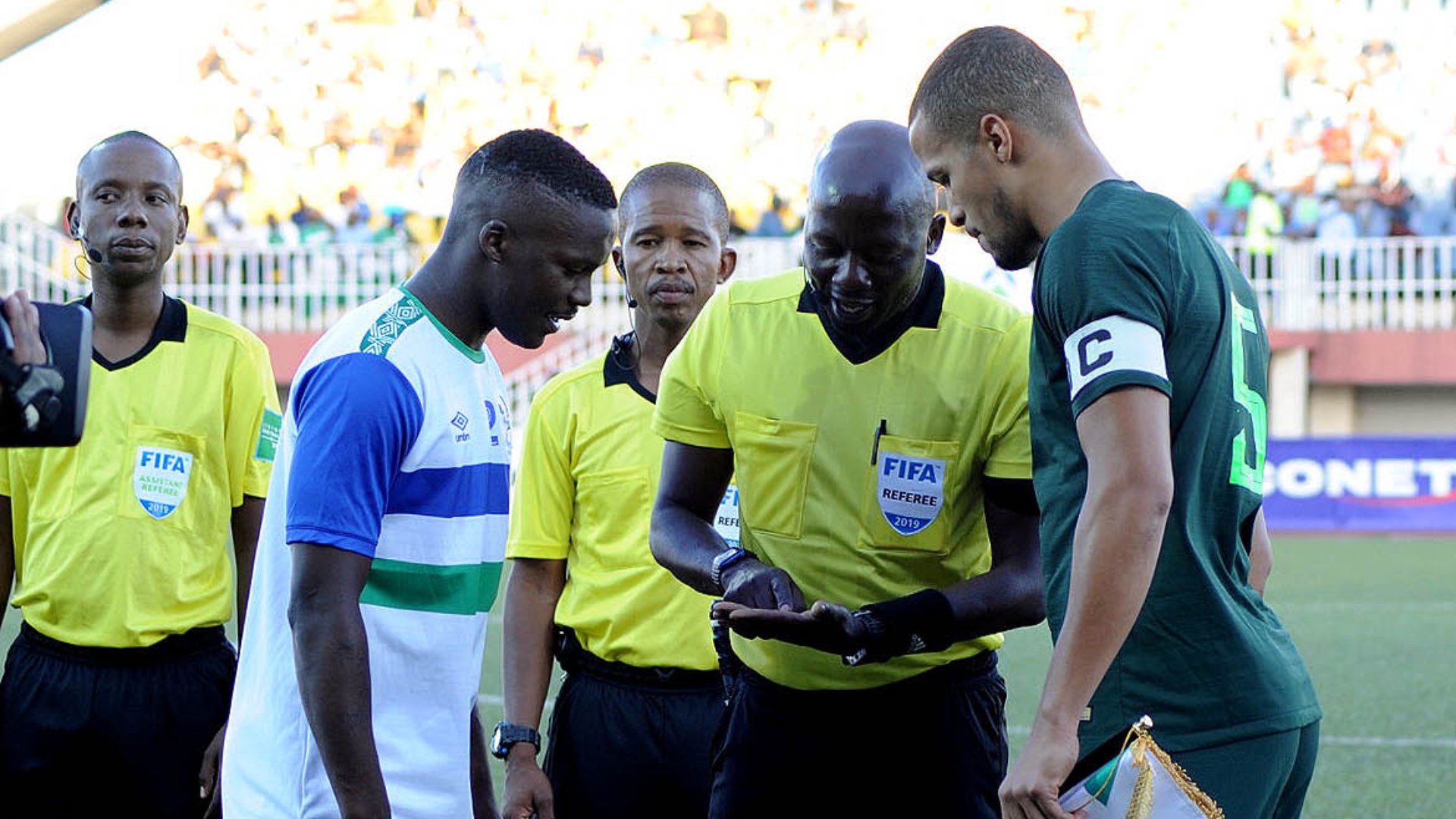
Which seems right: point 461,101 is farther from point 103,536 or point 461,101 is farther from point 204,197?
point 103,536

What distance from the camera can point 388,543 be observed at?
8.59 feet

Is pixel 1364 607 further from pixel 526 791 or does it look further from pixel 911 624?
pixel 911 624

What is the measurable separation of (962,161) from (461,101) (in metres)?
23.9

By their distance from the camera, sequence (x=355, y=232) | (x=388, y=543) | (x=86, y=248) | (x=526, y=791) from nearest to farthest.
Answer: (x=388, y=543) → (x=526, y=791) → (x=86, y=248) → (x=355, y=232)

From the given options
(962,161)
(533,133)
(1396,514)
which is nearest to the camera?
Result: (962,161)

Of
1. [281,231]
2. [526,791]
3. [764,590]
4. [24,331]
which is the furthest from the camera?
[281,231]

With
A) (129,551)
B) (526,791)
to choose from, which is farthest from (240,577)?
(526,791)

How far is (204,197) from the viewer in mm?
25594

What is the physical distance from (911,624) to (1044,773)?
0.51 metres

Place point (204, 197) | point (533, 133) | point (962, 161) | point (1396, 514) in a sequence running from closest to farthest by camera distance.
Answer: point (962, 161)
point (533, 133)
point (1396, 514)
point (204, 197)

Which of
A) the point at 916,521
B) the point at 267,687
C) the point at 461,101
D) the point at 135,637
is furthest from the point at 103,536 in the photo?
the point at 461,101

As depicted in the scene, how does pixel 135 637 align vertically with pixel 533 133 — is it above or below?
below

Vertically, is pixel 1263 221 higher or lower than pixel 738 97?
lower

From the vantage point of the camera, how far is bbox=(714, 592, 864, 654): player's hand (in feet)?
9.30
